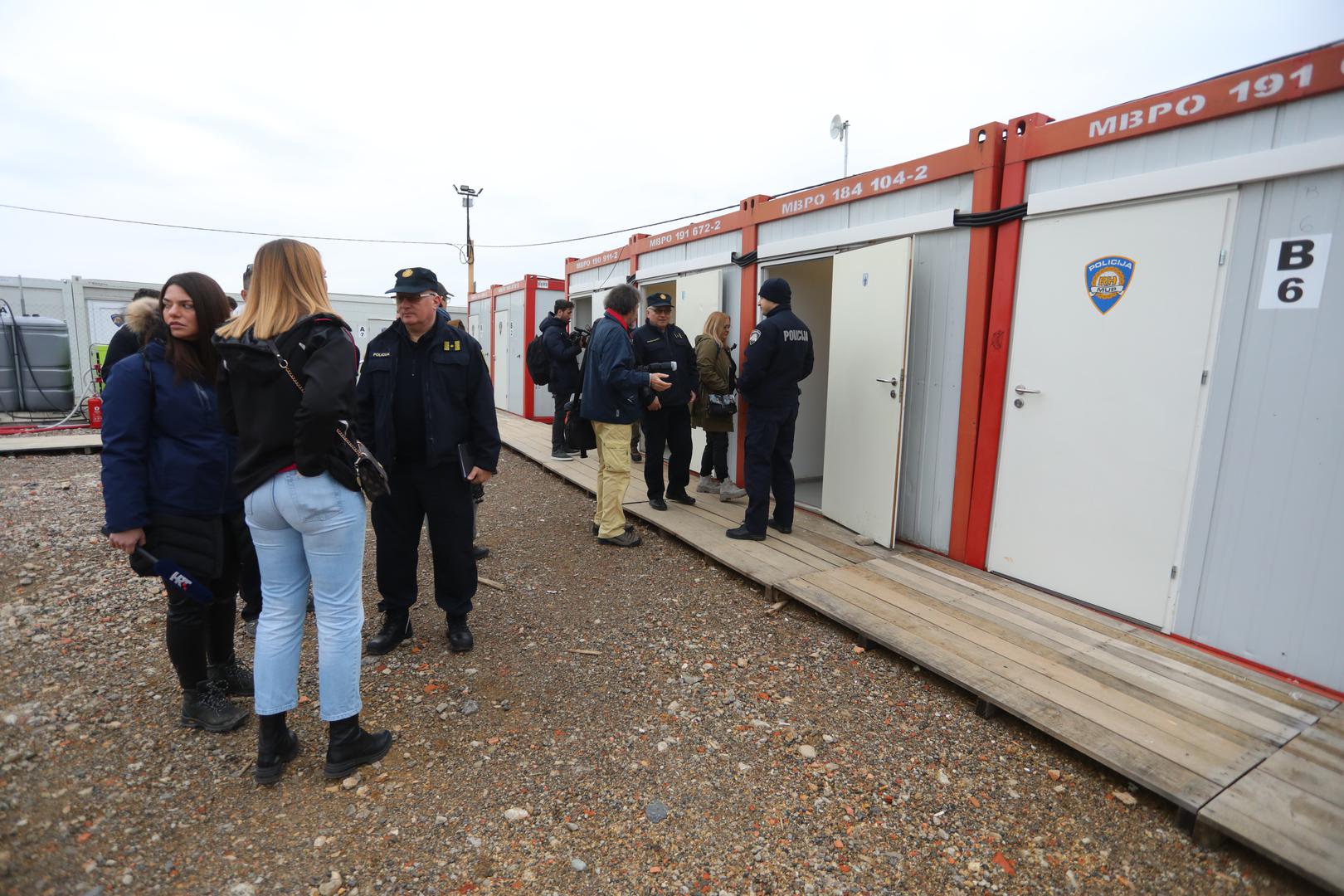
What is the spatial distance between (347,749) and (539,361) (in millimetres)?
4714

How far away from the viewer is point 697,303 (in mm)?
6812

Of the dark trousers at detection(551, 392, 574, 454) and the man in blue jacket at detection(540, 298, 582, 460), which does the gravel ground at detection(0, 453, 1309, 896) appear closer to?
the man in blue jacket at detection(540, 298, 582, 460)

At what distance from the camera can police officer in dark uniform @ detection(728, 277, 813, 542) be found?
466 centimetres

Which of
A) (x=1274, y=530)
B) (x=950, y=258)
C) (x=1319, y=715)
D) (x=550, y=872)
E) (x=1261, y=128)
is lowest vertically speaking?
(x=550, y=872)

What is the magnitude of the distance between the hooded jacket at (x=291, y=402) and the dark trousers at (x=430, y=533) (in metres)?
0.97

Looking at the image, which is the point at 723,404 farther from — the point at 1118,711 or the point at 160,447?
the point at 160,447

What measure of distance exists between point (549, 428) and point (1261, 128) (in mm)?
8923

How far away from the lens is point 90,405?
10.3 metres

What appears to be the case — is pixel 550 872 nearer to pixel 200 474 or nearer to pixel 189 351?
pixel 200 474

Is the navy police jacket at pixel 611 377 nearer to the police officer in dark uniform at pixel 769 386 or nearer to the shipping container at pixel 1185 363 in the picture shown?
the police officer in dark uniform at pixel 769 386

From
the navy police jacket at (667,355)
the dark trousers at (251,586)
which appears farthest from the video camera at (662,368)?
the dark trousers at (251,586)

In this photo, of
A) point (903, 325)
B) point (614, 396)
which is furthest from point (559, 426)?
point (903, 325)

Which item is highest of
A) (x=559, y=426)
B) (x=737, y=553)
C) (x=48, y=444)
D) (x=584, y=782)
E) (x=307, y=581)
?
(x=307, y=581)

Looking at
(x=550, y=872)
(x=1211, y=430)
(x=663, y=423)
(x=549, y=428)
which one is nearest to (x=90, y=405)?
(x=549, y=428)
